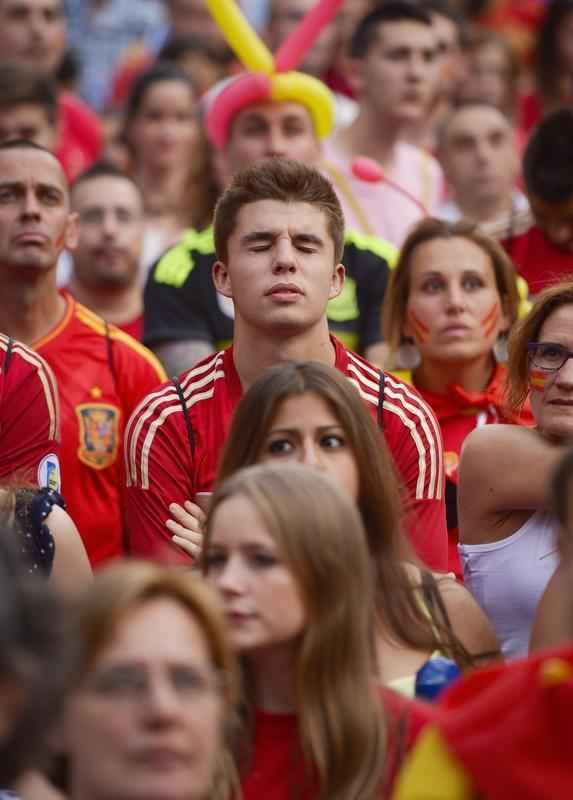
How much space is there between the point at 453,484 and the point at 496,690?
2.79m

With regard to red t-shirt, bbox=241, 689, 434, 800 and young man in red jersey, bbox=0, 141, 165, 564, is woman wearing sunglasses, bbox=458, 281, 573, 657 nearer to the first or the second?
red t-shirt, bbox=241, 689, 434, 800

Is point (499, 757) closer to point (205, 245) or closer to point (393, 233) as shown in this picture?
point (205, 245)

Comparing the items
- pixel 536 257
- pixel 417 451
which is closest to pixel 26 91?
pixel 536 257

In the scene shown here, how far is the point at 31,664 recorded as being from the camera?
2871mm

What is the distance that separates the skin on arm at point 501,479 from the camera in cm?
486

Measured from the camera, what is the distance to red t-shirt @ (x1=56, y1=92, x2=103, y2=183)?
32.5ft

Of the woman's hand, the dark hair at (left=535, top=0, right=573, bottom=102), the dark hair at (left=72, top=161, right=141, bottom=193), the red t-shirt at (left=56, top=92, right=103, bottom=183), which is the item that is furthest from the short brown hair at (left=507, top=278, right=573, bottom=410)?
the dark hair at (left=535, top=0, right=573, bottom=102)

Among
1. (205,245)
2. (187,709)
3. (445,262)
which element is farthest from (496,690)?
(205,245)

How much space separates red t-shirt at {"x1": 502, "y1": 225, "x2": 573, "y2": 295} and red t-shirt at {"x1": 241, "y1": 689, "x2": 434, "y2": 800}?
11.1 feet

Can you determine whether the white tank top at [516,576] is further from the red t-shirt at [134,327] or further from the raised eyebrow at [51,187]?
the red t-shirt at [134,327]

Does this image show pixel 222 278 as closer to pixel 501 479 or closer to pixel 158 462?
pixel 158 462

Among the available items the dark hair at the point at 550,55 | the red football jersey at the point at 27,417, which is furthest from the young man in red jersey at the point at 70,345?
the dark hair at the point at 550,55

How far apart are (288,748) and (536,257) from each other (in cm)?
378

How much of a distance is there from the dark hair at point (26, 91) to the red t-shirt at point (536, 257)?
2.39 metres
